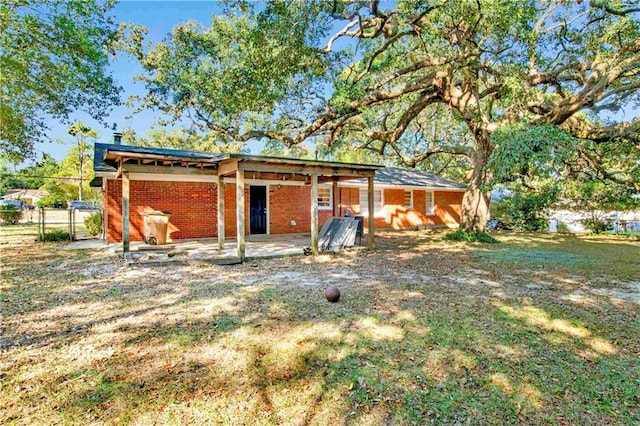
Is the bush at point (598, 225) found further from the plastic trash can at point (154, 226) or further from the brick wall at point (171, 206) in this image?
the plastic trash can at point (154, 226)

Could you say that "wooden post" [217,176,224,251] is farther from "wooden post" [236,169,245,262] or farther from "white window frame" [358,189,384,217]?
"white window frame" [358,189,384,217]

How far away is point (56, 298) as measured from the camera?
5.19m

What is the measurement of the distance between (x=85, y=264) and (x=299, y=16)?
24.4ft

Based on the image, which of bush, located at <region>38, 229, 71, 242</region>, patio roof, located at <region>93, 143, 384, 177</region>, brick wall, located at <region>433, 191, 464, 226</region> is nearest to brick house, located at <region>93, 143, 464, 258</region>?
patio roof, located at <region>93, 143, 384, 177</region>

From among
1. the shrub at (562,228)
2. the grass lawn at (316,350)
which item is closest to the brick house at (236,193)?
the grass lawn at (316,350)

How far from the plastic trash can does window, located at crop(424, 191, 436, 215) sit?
13.4m

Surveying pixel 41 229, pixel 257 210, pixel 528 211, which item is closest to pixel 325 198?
pixel 257 210

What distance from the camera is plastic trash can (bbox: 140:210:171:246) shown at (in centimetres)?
1062

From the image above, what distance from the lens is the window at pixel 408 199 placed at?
59.5ft

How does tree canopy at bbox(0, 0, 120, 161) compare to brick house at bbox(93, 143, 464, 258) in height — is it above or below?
above

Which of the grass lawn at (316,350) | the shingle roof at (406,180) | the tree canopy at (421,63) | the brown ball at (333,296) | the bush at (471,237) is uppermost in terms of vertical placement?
the tree canopy at (421,63)

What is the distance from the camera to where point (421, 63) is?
36.8 feet

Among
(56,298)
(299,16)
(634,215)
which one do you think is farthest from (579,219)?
(56,298)

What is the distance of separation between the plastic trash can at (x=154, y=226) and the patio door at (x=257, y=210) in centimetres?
336
